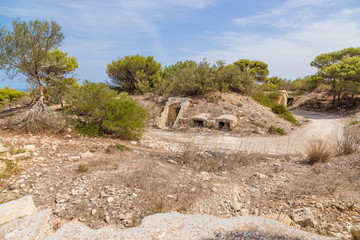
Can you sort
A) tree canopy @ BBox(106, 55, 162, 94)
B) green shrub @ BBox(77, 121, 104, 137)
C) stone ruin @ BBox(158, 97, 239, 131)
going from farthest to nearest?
tree canopy @ BBox(106, 55, 162, 94) → stone ruin @ BBox(158, 97, 239, 131) → green shrub @ BBox(77, 121, 104, 137)

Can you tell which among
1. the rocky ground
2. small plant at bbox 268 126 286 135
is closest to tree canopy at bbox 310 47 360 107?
small plant at bbox 268 126 286 135

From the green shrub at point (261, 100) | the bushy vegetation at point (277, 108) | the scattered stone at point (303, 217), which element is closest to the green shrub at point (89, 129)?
the scattered stone at point (303, 217)

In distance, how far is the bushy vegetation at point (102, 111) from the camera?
789 centimetres

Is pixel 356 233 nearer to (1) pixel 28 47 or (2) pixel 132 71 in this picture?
(1) pixel 28 47

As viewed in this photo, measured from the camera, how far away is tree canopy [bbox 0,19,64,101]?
28.4ft

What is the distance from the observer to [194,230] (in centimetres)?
258

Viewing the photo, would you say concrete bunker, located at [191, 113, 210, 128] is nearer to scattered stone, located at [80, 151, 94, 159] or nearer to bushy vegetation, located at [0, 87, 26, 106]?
scattered stone, located at [80, 151, 94, 159]

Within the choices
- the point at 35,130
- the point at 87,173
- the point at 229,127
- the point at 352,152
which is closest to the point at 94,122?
the point at 35,130

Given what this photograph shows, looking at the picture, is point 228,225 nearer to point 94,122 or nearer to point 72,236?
point 72,236

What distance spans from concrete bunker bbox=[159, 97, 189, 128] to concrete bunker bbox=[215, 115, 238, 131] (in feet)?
9.38

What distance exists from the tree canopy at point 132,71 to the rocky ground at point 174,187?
51.8ft

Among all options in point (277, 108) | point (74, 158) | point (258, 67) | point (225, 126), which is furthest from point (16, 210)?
point (258, 67)

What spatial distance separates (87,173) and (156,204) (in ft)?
5.88

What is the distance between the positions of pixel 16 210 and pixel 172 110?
39.8 feet
